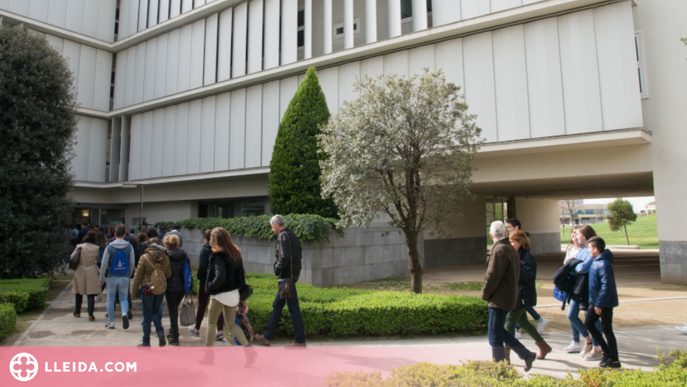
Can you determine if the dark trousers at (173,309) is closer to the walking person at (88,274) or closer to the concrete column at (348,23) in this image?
the walking person at (88,274)

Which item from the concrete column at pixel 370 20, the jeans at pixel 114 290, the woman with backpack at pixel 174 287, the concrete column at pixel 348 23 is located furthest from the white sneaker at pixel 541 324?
the concrete column at pixel 348 23

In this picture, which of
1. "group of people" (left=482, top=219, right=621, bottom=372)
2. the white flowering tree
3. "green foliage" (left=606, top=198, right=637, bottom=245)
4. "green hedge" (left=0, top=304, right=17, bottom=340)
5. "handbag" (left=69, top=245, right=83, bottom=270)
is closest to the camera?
"group of people" (left=482, top=219, right=621, bottom=372)

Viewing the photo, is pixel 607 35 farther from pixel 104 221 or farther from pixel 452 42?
pixel 104 221

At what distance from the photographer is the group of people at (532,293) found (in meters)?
4.84

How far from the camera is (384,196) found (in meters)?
8.49

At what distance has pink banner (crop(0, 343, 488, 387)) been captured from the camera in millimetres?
4715

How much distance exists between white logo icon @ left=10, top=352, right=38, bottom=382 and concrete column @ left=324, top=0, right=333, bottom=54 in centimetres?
1463

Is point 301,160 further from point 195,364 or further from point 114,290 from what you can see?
point 195,364

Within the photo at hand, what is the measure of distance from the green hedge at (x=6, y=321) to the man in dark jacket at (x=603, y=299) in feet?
27.6

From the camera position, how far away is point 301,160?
511 inches

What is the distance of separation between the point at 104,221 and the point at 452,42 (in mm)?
23035

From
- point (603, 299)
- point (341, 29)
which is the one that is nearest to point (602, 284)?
point (603, 299)

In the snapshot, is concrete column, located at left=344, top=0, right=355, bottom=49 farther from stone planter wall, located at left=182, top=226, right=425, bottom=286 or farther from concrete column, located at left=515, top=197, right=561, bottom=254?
concrete column, located at left=515, top=197, right=561, bottom=254

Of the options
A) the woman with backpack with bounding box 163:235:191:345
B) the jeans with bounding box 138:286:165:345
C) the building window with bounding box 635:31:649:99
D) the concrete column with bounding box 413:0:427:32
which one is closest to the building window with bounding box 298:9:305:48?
the concrete column with bounding box 413:0:427:32
